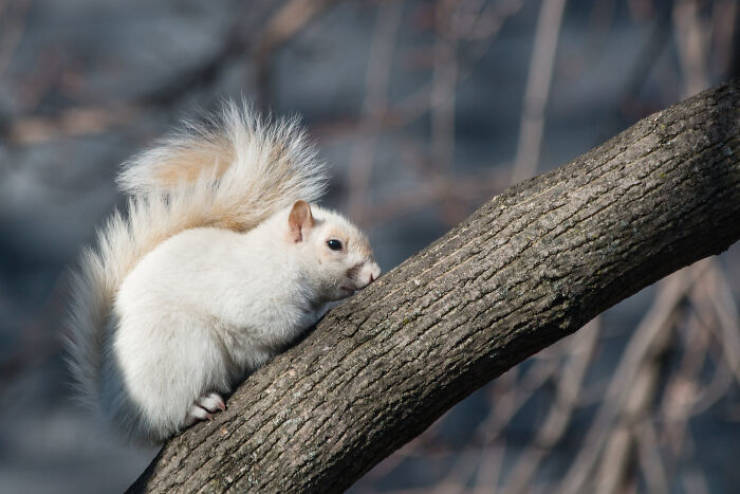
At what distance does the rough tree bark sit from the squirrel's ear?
275 mm

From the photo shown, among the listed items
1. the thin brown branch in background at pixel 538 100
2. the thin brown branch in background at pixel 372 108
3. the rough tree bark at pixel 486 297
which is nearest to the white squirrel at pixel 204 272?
the rough tree bark at pixel 486 297

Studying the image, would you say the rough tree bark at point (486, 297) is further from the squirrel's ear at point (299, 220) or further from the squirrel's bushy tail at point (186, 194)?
the squirrel's bushy tail at point (186, 194)

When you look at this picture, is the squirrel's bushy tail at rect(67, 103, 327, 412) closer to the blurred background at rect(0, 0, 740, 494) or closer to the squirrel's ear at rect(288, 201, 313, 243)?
the squirrel's ear at rect(288, 201, 313, 243)

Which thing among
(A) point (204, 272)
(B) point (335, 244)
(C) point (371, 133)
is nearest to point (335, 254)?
(B) point (335, 244)

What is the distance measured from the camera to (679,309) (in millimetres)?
2875

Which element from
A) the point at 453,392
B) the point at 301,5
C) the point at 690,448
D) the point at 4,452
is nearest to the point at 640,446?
the point at 690,448

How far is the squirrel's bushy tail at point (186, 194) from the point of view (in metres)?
1.81

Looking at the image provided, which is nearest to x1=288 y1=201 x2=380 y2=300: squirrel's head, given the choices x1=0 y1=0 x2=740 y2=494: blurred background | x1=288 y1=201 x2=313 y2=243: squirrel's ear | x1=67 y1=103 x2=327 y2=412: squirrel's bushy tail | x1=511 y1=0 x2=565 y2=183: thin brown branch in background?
x1=288 y1=201 x2=313 y2=243: squirrel's ear

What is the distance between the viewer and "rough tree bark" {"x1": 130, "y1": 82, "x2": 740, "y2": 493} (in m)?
1.41

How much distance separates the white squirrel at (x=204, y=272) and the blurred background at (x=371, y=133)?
162 centimetres

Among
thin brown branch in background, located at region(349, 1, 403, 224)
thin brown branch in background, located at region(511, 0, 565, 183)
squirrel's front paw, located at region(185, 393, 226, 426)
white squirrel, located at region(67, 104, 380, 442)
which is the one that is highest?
thin brown branch in background, located at region(349, 1, 403, 224)

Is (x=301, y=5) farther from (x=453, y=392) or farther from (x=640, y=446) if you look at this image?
(x=453, y=392)

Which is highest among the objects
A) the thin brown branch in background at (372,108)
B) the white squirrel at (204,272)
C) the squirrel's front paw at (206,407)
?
the thin brown branch in background at (372,108)

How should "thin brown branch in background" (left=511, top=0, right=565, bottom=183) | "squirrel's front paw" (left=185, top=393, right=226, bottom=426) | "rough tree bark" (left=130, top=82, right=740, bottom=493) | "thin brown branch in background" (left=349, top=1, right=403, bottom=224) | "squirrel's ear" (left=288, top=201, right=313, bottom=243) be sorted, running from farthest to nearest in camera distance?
"thin brown branch in background" (left=349, top=1, right=403, bottom=224)
"thin brown branch in background" (left=511, top=0, right=565, bottom=183)
"squirrel's ear" (left=288, top=201, right=313, bottom=243)
"squirrel's front paw" (left=185, top=393, right=226, bottom=426)
"rough tree bark" (left=130, top=82, right=740, bottom=493)
